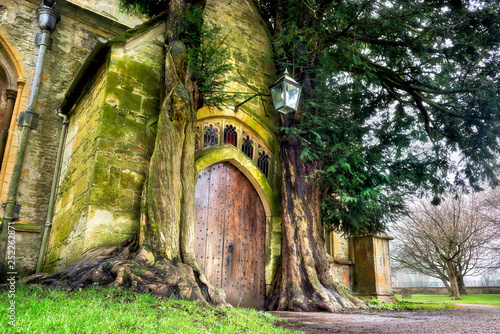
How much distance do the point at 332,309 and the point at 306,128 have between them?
372 centimetres

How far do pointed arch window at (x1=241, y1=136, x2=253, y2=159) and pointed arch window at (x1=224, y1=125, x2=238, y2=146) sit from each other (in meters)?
0.23

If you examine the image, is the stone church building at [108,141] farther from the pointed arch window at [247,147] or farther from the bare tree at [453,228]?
the bare tree at [453,228]

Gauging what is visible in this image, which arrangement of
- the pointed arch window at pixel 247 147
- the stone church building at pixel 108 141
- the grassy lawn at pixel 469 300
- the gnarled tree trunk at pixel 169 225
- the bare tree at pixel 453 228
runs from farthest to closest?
the bare tree at pixel 453 228, the grassy lawn at pixel 469 300, the pointed arch window at pixel 247 147, the stone church building at pixel 108 141, the gnarled tree trunk at pixel 169 225

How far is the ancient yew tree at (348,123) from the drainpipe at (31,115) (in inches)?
76.2

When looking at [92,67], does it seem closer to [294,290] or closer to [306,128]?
[306,128]

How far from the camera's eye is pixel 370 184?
7.80 meters

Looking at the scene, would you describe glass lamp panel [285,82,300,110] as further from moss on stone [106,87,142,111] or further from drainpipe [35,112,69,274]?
drainpipe [35,112,69,274]

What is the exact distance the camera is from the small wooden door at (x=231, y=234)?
702 centimetres

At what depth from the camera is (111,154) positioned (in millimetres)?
5926

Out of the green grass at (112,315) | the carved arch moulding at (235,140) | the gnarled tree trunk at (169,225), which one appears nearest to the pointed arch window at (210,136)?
the carved arch moulding at (235,140)

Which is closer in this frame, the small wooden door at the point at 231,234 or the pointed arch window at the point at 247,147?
the small wooden door at the point at 231,234

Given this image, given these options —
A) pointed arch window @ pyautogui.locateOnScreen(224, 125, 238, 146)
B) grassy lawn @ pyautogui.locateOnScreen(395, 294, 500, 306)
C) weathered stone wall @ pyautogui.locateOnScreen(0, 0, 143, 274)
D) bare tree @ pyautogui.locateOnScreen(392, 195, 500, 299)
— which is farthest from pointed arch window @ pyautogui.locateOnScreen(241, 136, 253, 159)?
bare tree @ pyautogui.locateOnScreen(392, 195, 500, 299)

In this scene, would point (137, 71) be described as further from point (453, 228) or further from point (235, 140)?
point (453, 228)

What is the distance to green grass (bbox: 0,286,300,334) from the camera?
8.15ft
